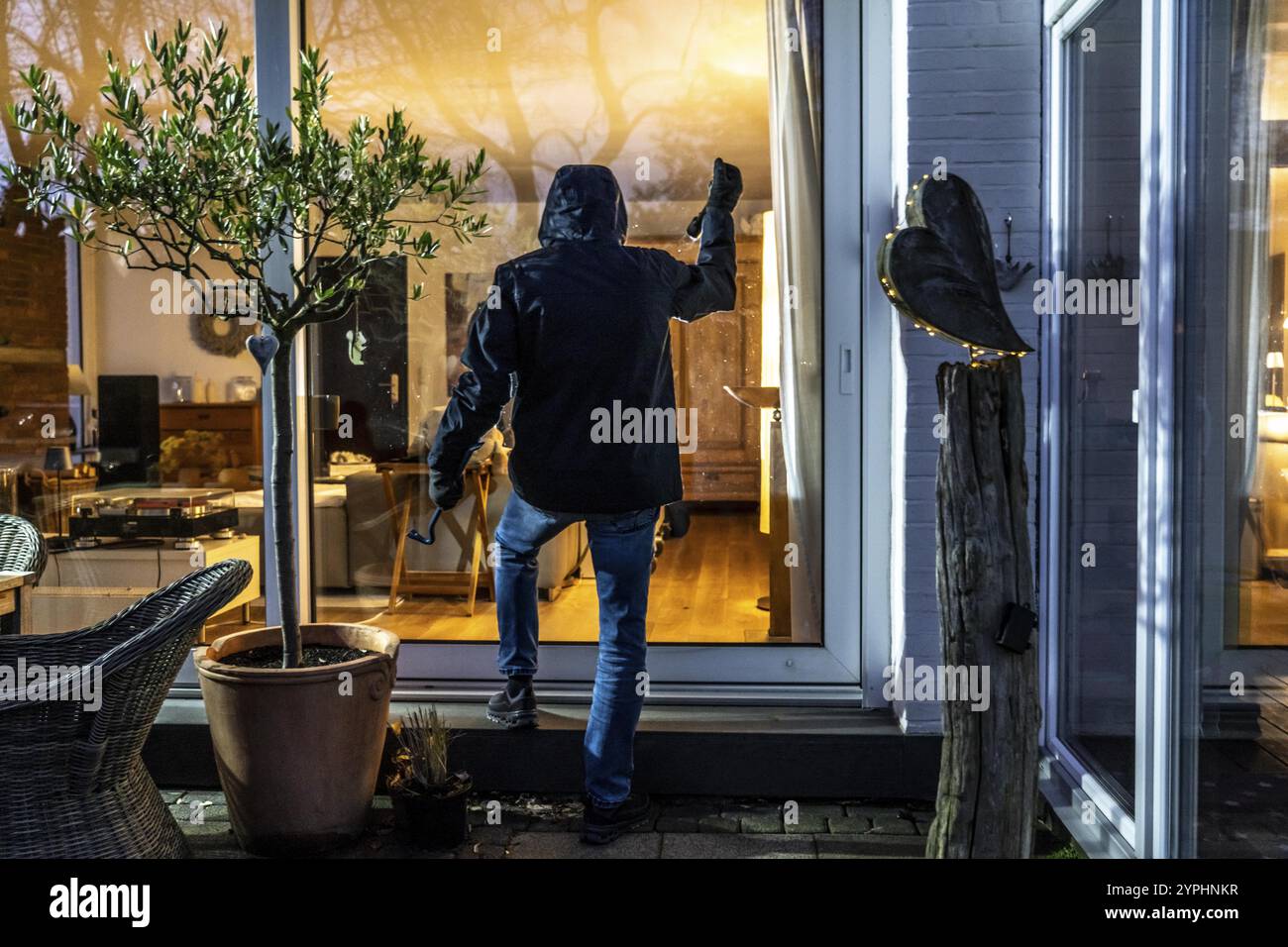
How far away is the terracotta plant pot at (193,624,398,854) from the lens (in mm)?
2871

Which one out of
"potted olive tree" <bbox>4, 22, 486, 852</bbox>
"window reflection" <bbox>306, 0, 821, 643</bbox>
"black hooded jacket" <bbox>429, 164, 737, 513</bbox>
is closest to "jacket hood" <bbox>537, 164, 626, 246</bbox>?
"black hooded jacket" <bbox>429, 164, 737, 513</bbox>

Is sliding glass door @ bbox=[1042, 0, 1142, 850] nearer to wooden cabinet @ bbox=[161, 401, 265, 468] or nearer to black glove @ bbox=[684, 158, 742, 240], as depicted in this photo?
black glove @ bbox=[684, 158, 742, 240]

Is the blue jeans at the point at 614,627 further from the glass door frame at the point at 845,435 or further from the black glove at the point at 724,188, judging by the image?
the black glove at the point at 724,188

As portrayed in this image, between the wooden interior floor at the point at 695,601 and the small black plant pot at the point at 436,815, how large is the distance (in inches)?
32.9

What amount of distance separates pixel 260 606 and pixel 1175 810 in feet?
9.61

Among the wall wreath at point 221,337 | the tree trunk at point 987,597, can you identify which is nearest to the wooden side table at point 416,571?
the wall wreath at point 221,337

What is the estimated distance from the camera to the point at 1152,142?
2506mm

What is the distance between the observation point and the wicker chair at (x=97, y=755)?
2.37 metres

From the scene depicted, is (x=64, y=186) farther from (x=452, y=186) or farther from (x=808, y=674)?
(x=808, y=674)

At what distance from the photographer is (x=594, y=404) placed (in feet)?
9.54

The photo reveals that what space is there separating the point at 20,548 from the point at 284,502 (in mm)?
916

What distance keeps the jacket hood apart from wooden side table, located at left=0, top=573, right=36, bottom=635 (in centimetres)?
166

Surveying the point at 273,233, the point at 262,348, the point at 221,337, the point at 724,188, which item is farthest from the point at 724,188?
the point at 221,337
